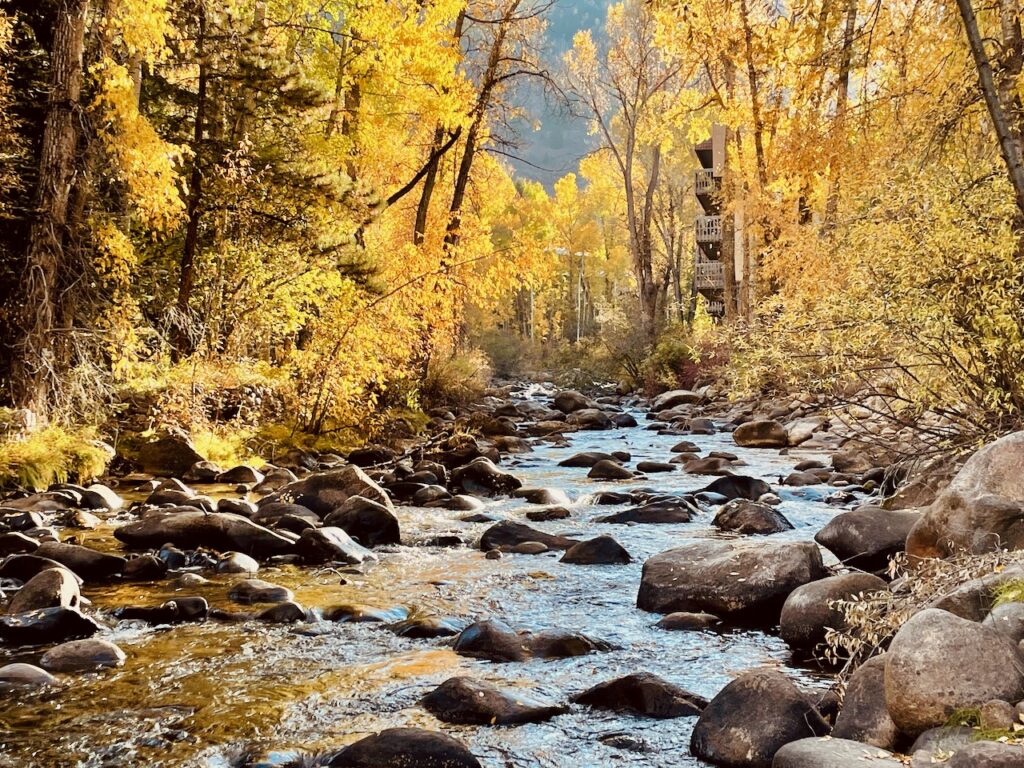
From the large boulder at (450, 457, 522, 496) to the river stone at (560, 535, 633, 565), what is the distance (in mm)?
3733

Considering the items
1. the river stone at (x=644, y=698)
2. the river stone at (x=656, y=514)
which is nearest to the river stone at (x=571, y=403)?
the river stone at (x=656, y=514)

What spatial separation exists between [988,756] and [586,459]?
11.0 m

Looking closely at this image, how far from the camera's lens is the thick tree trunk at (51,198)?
1048cm

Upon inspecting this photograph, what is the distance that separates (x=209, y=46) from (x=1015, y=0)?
9957 millimetres

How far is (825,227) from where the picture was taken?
58.2ft

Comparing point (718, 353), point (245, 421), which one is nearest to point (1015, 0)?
point (245, 421)

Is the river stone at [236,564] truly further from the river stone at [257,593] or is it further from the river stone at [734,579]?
the river stone at [734,579]

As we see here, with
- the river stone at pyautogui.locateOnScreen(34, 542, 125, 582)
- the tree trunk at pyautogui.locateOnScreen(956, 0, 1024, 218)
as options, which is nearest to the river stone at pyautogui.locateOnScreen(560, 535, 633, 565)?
the river stone at pyautogui.locateOnScreen(34, 542, 125, 582)

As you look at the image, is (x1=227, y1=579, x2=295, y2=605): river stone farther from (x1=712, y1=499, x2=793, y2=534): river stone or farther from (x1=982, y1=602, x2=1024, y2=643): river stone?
(x1=982, y1=602, x2=1024, y2=643): river stone

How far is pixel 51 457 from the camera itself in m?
10.1

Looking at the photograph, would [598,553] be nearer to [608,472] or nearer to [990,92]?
[990,92]

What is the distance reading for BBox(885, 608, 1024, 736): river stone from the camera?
348 cm

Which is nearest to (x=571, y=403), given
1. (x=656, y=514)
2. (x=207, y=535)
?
(x=656, y=514)

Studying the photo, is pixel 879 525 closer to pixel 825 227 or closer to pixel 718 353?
pixel 825 227
